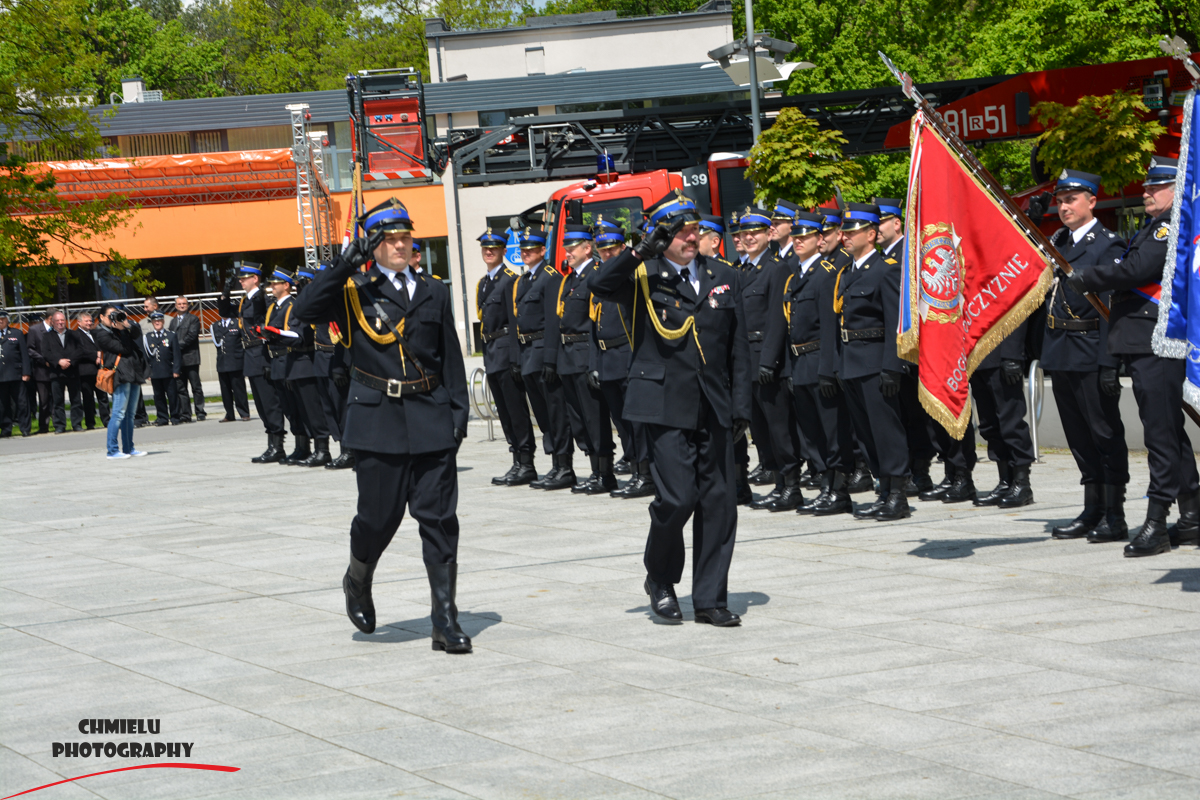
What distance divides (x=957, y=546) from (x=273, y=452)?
10.2 meters

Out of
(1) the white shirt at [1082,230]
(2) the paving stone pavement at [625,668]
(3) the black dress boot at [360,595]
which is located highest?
(1) the white shirt at [1082,230]

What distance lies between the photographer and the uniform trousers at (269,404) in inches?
647

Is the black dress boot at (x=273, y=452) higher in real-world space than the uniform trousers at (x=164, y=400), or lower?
lower

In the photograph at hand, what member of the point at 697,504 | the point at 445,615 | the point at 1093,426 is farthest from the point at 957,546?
the point at 445,615

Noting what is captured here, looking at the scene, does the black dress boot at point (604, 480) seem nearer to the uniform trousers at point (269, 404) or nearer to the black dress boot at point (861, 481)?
the black dress boot at point (861, 481)

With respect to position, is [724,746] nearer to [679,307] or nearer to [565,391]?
[679,307]

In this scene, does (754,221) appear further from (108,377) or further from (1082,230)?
(108,377)

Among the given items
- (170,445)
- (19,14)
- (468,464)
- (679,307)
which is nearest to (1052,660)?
(679,307)

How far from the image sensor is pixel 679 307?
688cm

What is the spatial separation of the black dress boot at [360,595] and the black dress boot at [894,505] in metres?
4.25

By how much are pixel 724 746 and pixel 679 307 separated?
2718 mm

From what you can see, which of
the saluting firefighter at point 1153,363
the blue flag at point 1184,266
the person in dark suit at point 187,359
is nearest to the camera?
the blue flag at point 1184,266

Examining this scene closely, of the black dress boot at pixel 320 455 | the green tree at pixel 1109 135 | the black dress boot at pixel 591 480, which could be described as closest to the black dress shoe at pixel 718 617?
the black dress boot at pixel 591 480

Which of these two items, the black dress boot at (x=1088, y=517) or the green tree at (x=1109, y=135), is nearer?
the black dress boot at (x=1088, y=517)
